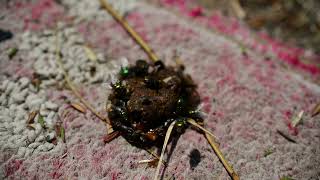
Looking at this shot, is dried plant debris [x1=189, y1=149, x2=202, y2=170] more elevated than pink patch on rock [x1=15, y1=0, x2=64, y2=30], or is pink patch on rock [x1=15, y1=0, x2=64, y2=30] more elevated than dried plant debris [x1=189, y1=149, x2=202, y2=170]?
pink patch on rock [x1=15, y1=0, x2=64, y2=30]

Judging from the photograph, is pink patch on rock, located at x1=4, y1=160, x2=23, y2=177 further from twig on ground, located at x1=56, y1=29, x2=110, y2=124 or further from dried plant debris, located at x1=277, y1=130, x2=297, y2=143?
dried plant debris, located at x1=277, y1=130, x2=297, y2=143

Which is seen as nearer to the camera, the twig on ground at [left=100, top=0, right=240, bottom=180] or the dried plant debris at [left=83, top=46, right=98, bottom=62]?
the twig on ground at [left=100, top=0, right=240, bottom=180]

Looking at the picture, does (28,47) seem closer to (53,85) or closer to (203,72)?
(53,85)

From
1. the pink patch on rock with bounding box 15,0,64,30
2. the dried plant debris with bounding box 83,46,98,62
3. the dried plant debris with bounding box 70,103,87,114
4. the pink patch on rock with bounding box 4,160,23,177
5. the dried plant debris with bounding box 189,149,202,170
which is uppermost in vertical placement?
the pink patch on rock with bounding box 15,0,64,30

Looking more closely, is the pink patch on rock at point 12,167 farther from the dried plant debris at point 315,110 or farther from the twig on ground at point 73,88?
the dried plant debris at point 315,110

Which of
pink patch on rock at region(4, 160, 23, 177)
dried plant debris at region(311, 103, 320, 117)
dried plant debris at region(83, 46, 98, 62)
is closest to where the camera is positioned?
pink patch on rock at region(4, 160, 23, 177)

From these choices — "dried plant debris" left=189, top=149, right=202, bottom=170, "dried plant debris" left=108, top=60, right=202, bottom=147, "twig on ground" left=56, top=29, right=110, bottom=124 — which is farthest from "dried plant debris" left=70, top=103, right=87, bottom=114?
"dried plant debris" left=189, top=149, right=202, bottom=170

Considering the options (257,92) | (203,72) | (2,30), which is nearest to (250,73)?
(257,92)

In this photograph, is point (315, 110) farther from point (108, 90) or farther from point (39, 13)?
point (39, 13)
